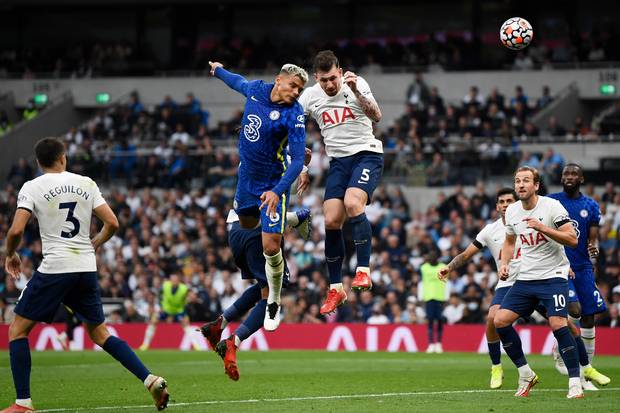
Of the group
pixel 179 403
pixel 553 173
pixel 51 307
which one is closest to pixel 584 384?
pixel 179 403

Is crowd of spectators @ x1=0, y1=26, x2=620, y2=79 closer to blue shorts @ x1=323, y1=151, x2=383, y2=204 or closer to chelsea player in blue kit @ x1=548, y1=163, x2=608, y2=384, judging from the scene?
chelsea player in blue kit @ x1=548, y1=163, x2=608, y2=384

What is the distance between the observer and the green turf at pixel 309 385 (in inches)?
458

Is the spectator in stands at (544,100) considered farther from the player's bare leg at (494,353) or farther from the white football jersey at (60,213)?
the white football jersey at (60,213)

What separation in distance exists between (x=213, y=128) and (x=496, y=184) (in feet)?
38.5

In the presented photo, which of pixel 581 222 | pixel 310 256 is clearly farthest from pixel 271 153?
pixel 310 256

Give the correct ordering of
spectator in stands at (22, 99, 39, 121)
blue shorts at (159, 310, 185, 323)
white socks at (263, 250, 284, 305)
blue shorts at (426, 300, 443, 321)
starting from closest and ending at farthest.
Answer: white socks at (263, 250, 284, 305) → blue shorts at (426, 300, 443, 321) → blue shorts at (159, 310, 185, 323) → spectator in stands at (22, 99, 39, 121)

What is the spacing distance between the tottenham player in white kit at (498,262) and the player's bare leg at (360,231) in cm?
138

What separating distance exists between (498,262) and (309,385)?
3020 mm

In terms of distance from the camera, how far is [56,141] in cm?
1085

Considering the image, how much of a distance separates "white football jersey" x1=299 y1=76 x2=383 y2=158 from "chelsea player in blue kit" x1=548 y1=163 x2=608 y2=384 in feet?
10.8

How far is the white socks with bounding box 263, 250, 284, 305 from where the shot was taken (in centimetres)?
1227

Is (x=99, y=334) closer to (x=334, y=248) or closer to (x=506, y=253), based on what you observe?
(x=334, y=248)

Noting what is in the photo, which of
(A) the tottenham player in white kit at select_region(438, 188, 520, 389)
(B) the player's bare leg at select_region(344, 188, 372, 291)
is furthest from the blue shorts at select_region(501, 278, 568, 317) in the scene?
(B) the player's bare leg at select_region(344, 188, 372, 291)

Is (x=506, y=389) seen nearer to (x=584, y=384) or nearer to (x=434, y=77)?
(x=584, y=384)
